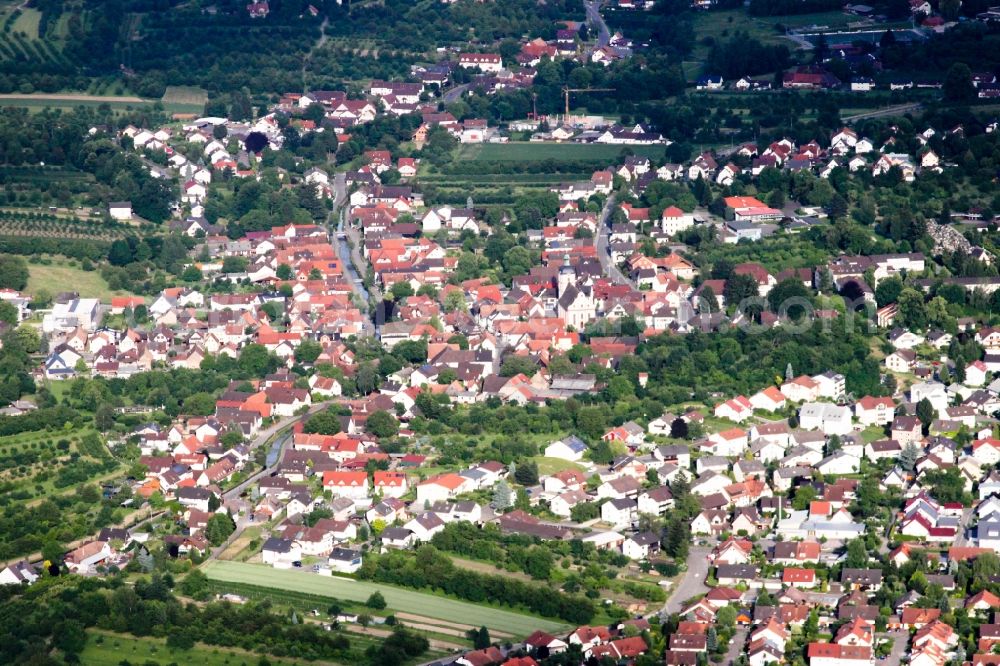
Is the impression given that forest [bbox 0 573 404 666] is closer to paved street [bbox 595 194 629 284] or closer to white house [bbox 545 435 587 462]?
white house [bbox 545 435 587 462]

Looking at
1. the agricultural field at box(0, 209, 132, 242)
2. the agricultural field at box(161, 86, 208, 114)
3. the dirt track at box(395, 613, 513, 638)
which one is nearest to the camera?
the dirt track at box(395, 613, 513, 638)

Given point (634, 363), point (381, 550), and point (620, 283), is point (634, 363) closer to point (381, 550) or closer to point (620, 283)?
point (620, 283)

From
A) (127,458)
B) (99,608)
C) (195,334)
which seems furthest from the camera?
(195,334)

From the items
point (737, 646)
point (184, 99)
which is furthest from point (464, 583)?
point (184, 99)

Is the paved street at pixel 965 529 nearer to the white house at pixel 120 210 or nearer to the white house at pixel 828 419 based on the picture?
the white house at pixel 828 419

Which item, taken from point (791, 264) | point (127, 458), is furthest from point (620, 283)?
point (127, 458)

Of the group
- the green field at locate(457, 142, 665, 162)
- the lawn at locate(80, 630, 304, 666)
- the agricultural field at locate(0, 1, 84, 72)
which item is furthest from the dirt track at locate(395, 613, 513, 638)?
the agricultural field at locate(0, 1, 84, 72)
